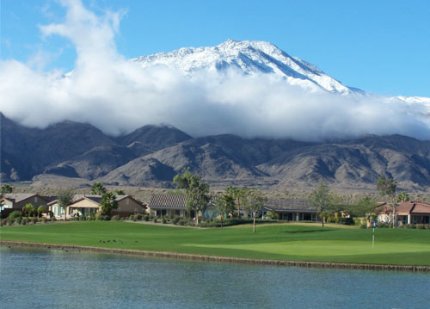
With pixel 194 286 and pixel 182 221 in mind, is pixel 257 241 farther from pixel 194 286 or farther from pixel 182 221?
pixel 194 286

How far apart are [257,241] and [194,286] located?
4439 centimetres

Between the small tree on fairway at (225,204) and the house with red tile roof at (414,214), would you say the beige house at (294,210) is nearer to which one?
the house with red tile roof at (414,214)

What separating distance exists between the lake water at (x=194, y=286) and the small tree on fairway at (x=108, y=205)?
7639 centimetres

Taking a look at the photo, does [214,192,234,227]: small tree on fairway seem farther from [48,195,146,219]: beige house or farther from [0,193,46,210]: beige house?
[0,193,46,210]: beige house

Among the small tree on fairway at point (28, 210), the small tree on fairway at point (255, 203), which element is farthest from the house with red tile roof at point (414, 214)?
the small tree on fairway at point (28, 210)

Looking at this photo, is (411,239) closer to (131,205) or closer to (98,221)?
(98,221)

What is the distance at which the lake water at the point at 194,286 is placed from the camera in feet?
156

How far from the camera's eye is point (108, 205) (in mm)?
149625

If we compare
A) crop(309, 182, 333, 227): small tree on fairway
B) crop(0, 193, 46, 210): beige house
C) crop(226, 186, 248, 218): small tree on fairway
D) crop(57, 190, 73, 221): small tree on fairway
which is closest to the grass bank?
crop(309, 182, 333, 227): small tree on fairway

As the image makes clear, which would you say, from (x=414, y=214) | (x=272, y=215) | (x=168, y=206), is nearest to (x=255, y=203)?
(x=272, y=215)

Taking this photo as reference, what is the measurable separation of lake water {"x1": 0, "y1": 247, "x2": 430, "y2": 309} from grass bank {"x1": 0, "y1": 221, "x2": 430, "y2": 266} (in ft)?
29.1

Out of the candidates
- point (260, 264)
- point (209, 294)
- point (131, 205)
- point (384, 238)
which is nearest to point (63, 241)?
point (260, 264)

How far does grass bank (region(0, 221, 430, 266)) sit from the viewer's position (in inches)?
2977

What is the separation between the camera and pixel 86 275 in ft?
196
